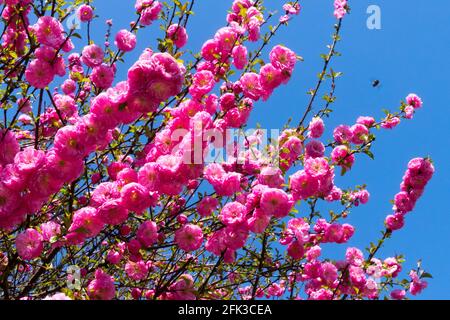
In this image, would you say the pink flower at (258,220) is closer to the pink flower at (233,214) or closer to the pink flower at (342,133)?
the pink flower at (233,214)

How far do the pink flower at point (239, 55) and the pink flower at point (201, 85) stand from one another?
1.35 feet

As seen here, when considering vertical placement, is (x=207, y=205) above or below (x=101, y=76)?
below

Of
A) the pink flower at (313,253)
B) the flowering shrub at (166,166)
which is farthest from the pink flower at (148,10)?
the pink flower at (313,253)

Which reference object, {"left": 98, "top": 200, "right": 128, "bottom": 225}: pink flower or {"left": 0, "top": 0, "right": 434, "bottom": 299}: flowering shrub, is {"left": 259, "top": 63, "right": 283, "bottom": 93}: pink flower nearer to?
{"left": 0, "top": 0, "right": 434, "bottom": 299}: flowering shrub

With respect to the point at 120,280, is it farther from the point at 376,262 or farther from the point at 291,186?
the point at 376,262

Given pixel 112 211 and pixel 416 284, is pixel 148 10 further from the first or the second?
pixel 416 284

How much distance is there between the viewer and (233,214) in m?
2.47

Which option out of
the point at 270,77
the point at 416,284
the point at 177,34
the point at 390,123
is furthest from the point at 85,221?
the point at 416,284

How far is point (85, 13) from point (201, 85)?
1485mm

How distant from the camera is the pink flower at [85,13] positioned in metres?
3.57

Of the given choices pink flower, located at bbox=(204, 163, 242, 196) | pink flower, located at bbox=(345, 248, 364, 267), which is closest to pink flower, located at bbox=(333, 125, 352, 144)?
pink flower, located at bbox=(345, 248, 364, 267)
